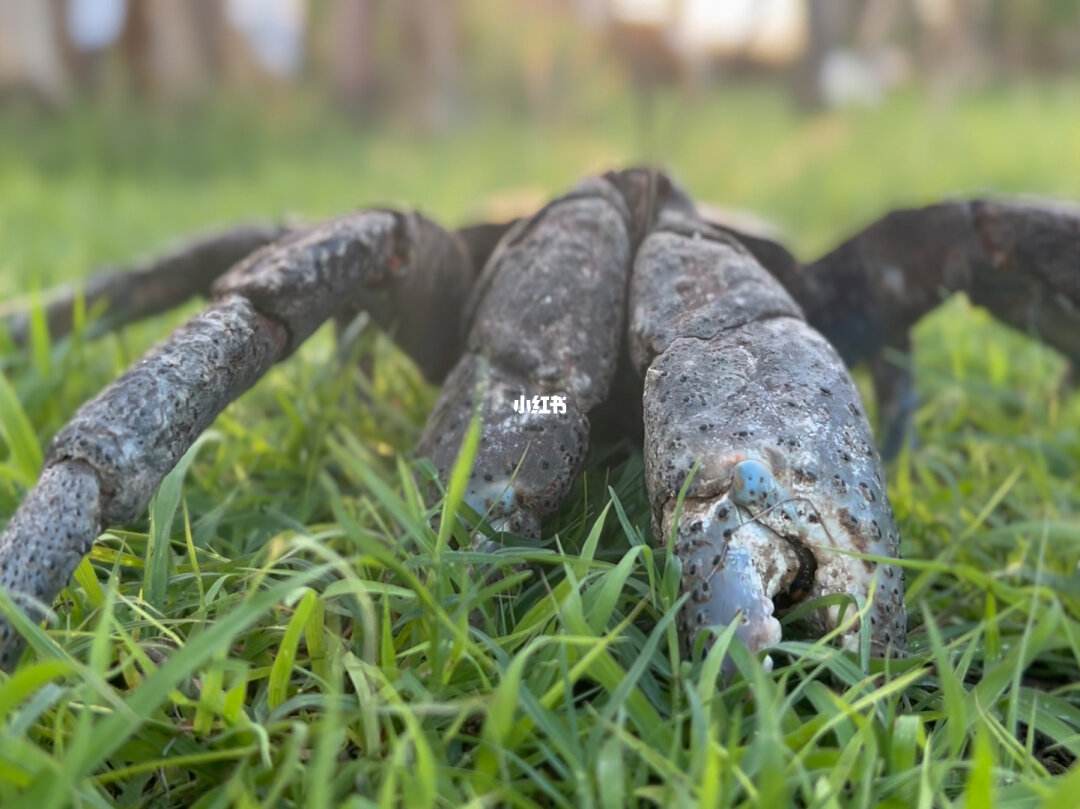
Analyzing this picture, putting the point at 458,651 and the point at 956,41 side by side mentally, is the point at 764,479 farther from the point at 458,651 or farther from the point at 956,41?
the point at 956,41

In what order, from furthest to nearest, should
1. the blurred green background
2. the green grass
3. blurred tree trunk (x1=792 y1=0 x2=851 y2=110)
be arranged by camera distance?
blurred tree trunk (x1=792 y1=0 x2=851 y2=110) < the blurred green background < the green grass

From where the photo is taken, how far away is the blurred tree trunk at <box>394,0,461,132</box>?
44.3 ft

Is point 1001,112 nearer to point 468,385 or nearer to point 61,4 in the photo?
point 61,4

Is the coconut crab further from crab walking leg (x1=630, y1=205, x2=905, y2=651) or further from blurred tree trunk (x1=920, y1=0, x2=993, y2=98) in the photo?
blurred tree trunk (x1=920, y1=0, x2=993, y2=98)

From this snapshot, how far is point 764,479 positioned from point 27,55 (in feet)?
39.5

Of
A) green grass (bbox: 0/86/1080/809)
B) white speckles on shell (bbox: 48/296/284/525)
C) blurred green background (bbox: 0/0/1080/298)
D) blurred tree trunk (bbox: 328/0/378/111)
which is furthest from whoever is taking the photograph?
blurred tree trunk (bbox: 328/0/378/111)

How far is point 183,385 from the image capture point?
1629mm

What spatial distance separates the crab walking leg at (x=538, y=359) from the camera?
1.72 metres

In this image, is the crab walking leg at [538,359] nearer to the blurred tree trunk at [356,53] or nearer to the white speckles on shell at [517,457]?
the white speckles on shell at [517,457]

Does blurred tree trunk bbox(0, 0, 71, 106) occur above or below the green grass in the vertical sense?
above

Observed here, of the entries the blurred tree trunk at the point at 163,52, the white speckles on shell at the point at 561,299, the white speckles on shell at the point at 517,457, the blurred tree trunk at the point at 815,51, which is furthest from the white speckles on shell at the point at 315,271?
the blurred tree trunk at the point at 815,51

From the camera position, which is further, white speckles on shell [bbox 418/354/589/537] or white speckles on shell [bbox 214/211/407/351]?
white speckles on shell [bbox 214/211/407/351]

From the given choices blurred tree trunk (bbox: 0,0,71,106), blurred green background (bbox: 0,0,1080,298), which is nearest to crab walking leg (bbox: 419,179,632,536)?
blurred green background (bbox: 0,0,1080,298)

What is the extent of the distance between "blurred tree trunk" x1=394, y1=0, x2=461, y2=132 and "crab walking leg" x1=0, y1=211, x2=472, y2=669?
11.9m
